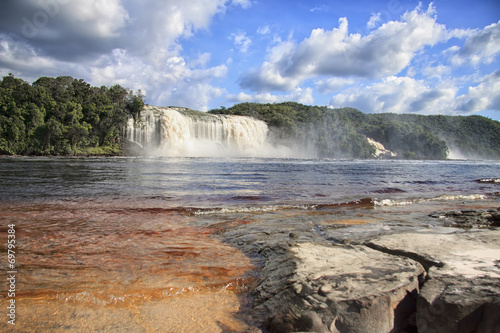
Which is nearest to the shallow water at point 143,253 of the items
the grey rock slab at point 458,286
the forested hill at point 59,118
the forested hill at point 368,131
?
the grey rock slab at point 458,286

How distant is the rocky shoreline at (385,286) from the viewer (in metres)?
1.48

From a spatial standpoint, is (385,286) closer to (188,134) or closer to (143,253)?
(143,253)

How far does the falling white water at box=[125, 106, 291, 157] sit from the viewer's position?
129 ft

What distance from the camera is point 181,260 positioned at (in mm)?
2877

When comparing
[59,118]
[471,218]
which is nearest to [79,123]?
[59,118]

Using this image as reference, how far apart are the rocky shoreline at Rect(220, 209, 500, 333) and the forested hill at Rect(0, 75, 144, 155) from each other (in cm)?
3783

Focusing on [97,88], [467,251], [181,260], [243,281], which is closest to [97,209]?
[181,260]

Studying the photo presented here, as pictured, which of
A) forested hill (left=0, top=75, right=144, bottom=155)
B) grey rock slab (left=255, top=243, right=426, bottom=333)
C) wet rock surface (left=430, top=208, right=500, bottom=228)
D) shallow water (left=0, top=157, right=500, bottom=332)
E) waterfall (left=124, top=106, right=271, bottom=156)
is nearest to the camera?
grey rock slab (left=255, top=243, right=426, bottom=333)

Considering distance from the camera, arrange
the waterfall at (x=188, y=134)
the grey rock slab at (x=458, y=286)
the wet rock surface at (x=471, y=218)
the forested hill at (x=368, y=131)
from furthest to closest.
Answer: the forested hill at (x=368, y=131) < the waterfall at (x=188, y=134) < the wet rock surface at (x=471, y=218) < the grey rock slab at (x=458, y=286)

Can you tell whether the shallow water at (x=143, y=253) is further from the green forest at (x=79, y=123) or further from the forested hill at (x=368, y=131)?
the forested hill at (x=368, y=131)

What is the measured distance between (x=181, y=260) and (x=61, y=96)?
42.1 meters

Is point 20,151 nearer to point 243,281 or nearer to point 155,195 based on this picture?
point 155,195

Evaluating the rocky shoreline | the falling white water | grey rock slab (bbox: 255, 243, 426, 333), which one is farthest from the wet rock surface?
the falling white water

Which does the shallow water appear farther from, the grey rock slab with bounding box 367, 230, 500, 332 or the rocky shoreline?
the grey rock slab with bounding box 367, 230, 500, 332
